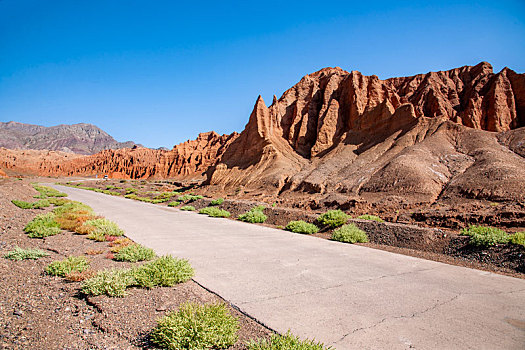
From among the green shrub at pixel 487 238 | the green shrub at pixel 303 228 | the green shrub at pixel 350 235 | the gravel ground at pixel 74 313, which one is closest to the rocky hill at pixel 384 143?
the green shrub at pixel 303 228

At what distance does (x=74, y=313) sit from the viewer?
12.8ft

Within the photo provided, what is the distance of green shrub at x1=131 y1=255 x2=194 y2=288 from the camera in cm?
499

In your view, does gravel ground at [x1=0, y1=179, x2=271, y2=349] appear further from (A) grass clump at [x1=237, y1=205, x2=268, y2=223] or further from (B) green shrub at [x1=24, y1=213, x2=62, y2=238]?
(A) grass clump at [x1=237, y1=205, x2=268, y2=223]

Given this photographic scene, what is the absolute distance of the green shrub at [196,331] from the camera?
121 inches

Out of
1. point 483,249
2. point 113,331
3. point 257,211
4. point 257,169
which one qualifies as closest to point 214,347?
point 113,331

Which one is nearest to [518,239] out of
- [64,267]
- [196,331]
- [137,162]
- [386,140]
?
[196,331]

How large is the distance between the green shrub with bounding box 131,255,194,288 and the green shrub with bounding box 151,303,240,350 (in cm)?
165

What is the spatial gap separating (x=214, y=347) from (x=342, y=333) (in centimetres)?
168

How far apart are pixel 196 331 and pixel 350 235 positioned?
8.17 m

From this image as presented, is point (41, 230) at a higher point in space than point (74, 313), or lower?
lower

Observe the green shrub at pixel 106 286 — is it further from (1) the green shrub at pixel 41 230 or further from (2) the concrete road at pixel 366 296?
(1) the green shrub at pixel 41 230

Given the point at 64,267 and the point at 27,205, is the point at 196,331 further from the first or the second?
the point at 27,205

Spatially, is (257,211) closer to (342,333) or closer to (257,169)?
(342,333)

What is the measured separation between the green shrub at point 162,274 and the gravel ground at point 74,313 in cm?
14
